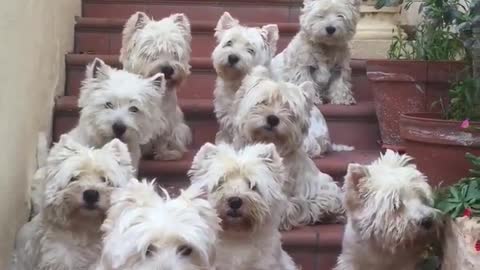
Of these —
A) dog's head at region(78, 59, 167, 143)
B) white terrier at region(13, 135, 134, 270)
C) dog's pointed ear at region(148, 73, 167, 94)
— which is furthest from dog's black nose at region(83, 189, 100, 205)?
dog's pointed ear at region(148, 73, 167, 94)

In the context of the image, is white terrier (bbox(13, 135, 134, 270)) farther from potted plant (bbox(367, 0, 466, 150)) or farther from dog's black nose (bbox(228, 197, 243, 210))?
potted plant (bbox(367, 0, 466, 150))

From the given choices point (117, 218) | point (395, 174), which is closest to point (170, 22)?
point (395, 174)

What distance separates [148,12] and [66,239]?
376 cm

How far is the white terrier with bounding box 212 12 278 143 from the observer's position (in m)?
5.80

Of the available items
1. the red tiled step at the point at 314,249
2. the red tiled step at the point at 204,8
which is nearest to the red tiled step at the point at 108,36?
the red tiled step at the point at 204,8

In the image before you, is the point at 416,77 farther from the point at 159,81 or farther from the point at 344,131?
the point at 159,81

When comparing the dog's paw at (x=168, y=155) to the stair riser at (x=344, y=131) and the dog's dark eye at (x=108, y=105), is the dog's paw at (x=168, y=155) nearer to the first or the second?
the stair riser at (x=344, y=131)

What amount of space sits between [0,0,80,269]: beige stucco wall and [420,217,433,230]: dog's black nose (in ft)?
6.96

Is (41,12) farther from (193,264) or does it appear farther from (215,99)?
(193,264)

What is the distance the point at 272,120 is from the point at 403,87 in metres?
1.24

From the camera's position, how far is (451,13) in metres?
4.87

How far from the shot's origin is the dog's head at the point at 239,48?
19.2ft

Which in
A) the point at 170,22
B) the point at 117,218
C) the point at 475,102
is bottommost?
the point at 117,218

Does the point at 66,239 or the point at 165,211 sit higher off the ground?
the point at 165,211
